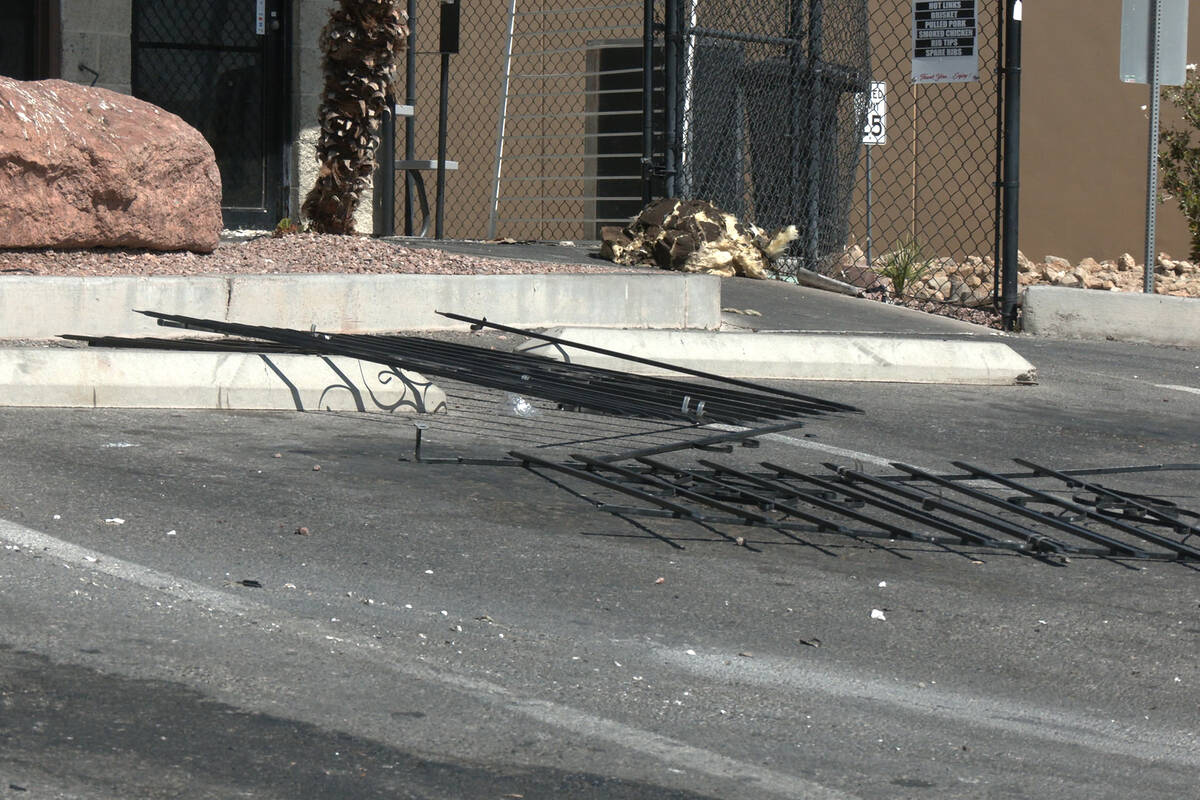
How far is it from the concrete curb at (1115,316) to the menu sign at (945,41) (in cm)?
173

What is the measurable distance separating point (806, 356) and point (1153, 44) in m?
4.89

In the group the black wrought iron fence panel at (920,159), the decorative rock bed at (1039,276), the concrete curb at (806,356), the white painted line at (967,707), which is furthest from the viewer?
the black wrought iron fence panel at (920,159)

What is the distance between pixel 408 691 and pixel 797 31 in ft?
35.0

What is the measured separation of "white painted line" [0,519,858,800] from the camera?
3.09m

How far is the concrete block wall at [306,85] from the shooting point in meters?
15.0

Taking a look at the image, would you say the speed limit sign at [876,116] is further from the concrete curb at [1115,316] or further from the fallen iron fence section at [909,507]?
the fallen iron fence section at [909,507]

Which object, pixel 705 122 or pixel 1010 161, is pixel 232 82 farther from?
pixel 1010 161

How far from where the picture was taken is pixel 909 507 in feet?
17.5

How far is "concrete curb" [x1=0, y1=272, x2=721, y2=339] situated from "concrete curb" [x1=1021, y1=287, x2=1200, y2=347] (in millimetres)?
2854

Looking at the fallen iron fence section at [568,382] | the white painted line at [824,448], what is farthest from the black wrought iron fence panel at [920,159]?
the white painted line at [824,448]

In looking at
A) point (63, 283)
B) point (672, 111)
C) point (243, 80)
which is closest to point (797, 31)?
point (672, 111)

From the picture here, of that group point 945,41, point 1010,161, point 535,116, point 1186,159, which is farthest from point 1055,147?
point 1010,161

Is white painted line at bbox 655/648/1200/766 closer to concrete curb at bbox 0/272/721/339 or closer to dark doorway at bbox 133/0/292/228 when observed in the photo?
concrete curb at bbox 0/272/721/339

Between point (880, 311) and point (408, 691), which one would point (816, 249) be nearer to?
point (880, 311)
